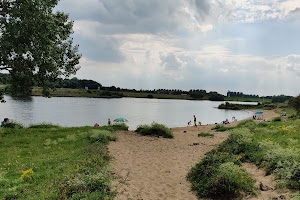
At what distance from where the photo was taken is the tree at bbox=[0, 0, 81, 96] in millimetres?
15609

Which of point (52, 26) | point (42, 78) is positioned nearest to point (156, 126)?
point (42, 78)

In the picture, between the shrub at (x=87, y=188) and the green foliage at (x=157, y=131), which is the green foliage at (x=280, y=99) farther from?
the shrub at (x=87, y=188)

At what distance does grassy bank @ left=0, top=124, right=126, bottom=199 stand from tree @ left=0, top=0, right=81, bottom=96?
207 inches

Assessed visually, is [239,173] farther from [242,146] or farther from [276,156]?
[242,146]

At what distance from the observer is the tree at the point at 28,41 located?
15.6 meters

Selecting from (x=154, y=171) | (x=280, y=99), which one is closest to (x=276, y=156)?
(x=154, y=171)

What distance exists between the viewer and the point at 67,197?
7.23 m

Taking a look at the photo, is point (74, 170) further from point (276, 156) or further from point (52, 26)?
point (52, 26)

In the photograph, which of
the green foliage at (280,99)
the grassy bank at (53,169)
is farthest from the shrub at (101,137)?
the green foliage at (280,99)

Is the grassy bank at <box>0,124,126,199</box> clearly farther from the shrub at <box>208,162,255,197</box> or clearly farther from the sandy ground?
the shrub at <box>208,162,255,197</box>

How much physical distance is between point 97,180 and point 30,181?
312 cm

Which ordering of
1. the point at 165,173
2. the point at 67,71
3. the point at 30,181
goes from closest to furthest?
the point at 30,181 < the point at 165,173 < the point at 67,71

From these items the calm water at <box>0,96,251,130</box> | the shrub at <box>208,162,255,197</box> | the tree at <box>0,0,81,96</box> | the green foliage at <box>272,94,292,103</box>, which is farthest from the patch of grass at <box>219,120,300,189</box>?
the green foliage at <box>272,94,292,103</box>

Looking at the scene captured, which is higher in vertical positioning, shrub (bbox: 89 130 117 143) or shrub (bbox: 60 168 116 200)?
shrub (bbox: 60 168 116 200)
